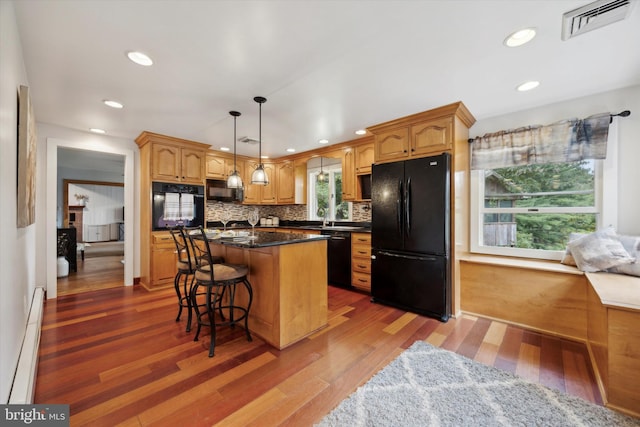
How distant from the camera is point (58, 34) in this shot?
69.2 inches

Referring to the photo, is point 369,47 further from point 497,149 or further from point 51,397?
point 51,397

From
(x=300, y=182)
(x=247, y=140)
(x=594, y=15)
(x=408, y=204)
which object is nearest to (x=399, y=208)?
(x=408, y=204)

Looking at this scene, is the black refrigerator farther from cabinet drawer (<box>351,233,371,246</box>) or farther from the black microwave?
the black microwave

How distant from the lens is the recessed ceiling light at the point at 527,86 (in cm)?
240

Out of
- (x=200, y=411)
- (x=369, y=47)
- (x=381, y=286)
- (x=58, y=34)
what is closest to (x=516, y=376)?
(x=381, y=286)

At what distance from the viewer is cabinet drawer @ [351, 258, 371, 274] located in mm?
3762

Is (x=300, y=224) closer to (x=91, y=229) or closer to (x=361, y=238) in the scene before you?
(x=361, y=238)

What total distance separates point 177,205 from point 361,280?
10.3 feet

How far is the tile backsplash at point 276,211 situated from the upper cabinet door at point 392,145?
48.3 inches

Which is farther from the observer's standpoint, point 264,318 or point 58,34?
point 264,318

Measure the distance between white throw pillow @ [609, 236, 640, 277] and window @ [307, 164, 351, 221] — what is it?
10.8 ft

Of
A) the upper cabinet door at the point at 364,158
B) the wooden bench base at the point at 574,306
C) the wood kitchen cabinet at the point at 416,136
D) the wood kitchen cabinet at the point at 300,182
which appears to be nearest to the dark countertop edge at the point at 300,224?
the wood kitchen cabinet at the point at 300,182

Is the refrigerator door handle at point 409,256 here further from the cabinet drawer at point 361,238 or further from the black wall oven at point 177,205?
the black wall oven at point 177,205

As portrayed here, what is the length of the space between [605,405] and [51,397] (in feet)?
11.4
